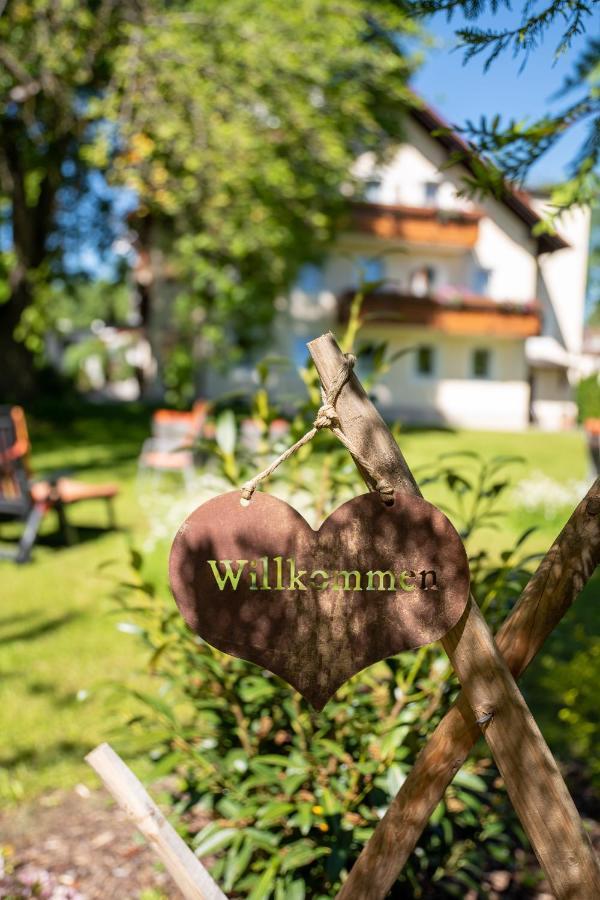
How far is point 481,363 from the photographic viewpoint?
1080 inches

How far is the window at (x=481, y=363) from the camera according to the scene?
2720cm

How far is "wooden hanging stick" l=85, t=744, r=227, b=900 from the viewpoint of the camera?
150cm

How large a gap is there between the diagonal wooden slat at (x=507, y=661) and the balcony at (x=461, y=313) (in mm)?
23576

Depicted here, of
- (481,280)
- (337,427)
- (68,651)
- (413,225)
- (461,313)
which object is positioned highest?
(413,225)

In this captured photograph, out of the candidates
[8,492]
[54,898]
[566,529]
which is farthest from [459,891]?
[8,492]

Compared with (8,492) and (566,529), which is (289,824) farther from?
(8,492)

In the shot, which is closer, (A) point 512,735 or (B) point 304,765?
(A) point 512,735

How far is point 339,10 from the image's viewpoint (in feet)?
41.3

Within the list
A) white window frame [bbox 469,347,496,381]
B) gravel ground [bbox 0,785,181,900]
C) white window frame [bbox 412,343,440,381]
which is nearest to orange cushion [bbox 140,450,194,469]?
gravel ground [bbox 0,785,181,900]

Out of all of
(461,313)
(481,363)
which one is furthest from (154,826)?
(481,363)

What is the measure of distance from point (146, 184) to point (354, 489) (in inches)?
431

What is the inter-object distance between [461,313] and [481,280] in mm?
2107

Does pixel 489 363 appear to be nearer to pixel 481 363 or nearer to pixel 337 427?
pixel 481 363

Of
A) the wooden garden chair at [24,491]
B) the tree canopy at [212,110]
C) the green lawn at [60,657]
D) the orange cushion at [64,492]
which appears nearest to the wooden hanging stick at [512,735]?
the green lawn at [60,657]
